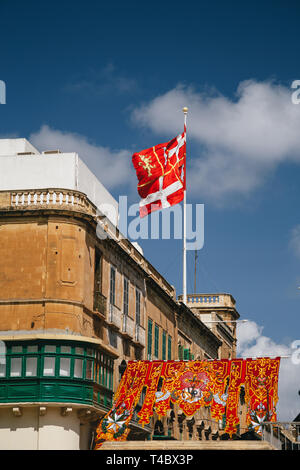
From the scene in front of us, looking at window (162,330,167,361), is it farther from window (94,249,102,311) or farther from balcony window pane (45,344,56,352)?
balcony window pane (45,344,56,352)

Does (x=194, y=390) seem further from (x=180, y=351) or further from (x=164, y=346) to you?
(x=180, y=351)

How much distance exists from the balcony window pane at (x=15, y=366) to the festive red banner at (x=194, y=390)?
3.99 m

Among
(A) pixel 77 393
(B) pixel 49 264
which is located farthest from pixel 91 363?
(B) pixel 49 264

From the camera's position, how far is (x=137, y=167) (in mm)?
44719

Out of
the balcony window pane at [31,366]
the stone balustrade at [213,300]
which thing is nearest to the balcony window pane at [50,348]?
the balcony window pane at [31,366]

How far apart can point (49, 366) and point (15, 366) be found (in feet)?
4.58

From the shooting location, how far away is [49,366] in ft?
111

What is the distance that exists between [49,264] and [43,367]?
434 cm

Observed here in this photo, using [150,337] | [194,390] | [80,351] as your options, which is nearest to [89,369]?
[80,351]

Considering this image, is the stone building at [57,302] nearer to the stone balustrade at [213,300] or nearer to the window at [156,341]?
the window at [156,341]

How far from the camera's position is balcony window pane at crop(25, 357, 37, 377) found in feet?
111

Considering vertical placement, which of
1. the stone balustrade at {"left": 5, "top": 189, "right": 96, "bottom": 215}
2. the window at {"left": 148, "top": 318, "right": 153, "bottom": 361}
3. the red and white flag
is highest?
→ the red and white flag

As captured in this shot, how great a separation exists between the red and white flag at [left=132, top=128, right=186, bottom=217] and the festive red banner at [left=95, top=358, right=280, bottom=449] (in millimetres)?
9420

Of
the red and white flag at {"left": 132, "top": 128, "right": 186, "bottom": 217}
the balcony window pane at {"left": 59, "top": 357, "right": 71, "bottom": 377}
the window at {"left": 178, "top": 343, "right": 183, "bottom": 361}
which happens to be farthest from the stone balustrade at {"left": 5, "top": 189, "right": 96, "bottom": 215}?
the window at {"left": 178, "top": 343, "right": 183, "bottom": 361}
